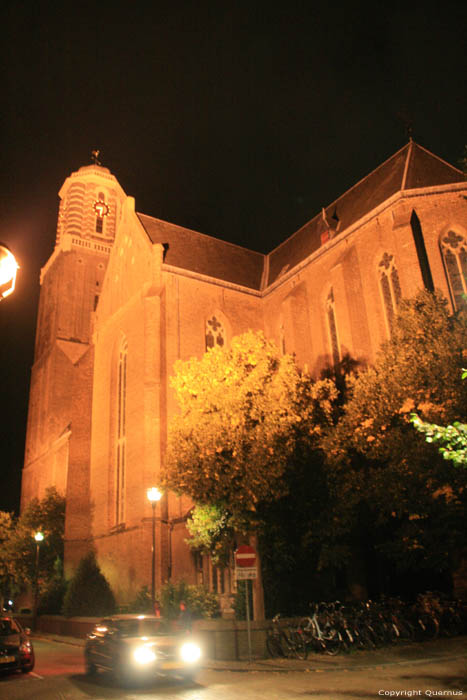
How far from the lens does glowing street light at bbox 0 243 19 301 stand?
3362 millimetres

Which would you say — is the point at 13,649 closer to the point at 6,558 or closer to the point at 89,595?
the point at 89,595

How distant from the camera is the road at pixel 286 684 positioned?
30.6 ft

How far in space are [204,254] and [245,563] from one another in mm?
24708

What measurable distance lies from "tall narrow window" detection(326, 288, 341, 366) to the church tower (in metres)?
24.6

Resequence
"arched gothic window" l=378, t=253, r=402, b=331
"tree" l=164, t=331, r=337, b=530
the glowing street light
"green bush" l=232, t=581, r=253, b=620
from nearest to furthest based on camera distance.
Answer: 1. the glowing street light
2. "tree" l=164, t=331, r=337, b=530
3. "green bush" l=232, t=581, r=253, b=620
4. "arched gothic window" l=378, t=253, r=402, b=331

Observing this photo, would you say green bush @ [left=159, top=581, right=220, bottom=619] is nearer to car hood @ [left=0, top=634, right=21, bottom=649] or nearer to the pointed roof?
car hood @ [left=0, top=634, right=21, bottom=649]

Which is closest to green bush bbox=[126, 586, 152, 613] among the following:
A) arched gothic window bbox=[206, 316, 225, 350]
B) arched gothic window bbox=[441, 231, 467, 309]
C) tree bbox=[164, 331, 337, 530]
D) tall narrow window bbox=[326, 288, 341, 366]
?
tree bbox=[164, 331, 337, 530]

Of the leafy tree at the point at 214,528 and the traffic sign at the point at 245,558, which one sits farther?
the leafy tree at the point at 214,528

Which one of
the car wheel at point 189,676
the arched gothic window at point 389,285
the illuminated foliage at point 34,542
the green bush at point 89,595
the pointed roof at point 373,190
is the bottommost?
the car wheel at point 189,676

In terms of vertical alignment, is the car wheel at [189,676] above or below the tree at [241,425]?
below

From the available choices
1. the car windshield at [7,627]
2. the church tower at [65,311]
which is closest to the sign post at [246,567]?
the car windshield at [7,627]

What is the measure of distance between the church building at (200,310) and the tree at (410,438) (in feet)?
19.5

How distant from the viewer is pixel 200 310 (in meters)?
31.2

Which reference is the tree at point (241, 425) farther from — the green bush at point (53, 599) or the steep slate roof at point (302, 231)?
the green bush at point (53, 599)
